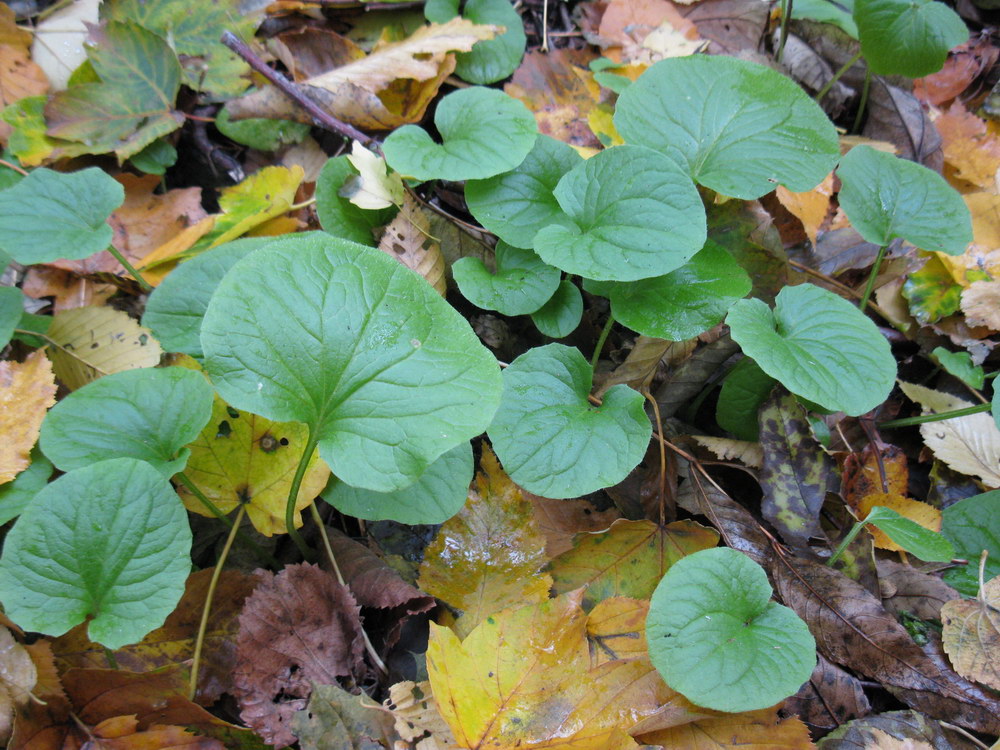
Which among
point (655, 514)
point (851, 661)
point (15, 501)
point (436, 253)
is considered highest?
point (436, 253)

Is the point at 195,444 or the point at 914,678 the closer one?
the point at 914,678

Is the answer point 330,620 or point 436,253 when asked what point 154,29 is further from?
point 330,620

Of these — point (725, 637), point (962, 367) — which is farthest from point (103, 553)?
Result: point (962, 367)

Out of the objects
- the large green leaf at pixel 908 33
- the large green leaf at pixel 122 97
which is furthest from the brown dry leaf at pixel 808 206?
the large green leaf at pixel 122 97

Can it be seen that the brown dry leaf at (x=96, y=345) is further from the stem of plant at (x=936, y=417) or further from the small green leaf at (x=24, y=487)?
the stem of plant at (x=936, y=417)

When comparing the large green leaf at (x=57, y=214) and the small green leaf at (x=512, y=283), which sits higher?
the large green leaf at (x=57, y=214)

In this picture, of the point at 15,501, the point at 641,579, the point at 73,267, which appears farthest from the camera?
the point at 73,267

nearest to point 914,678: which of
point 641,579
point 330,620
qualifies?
point 641,579

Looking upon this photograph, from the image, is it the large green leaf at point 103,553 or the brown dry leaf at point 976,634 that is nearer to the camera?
the large green leaf at point 103,553
